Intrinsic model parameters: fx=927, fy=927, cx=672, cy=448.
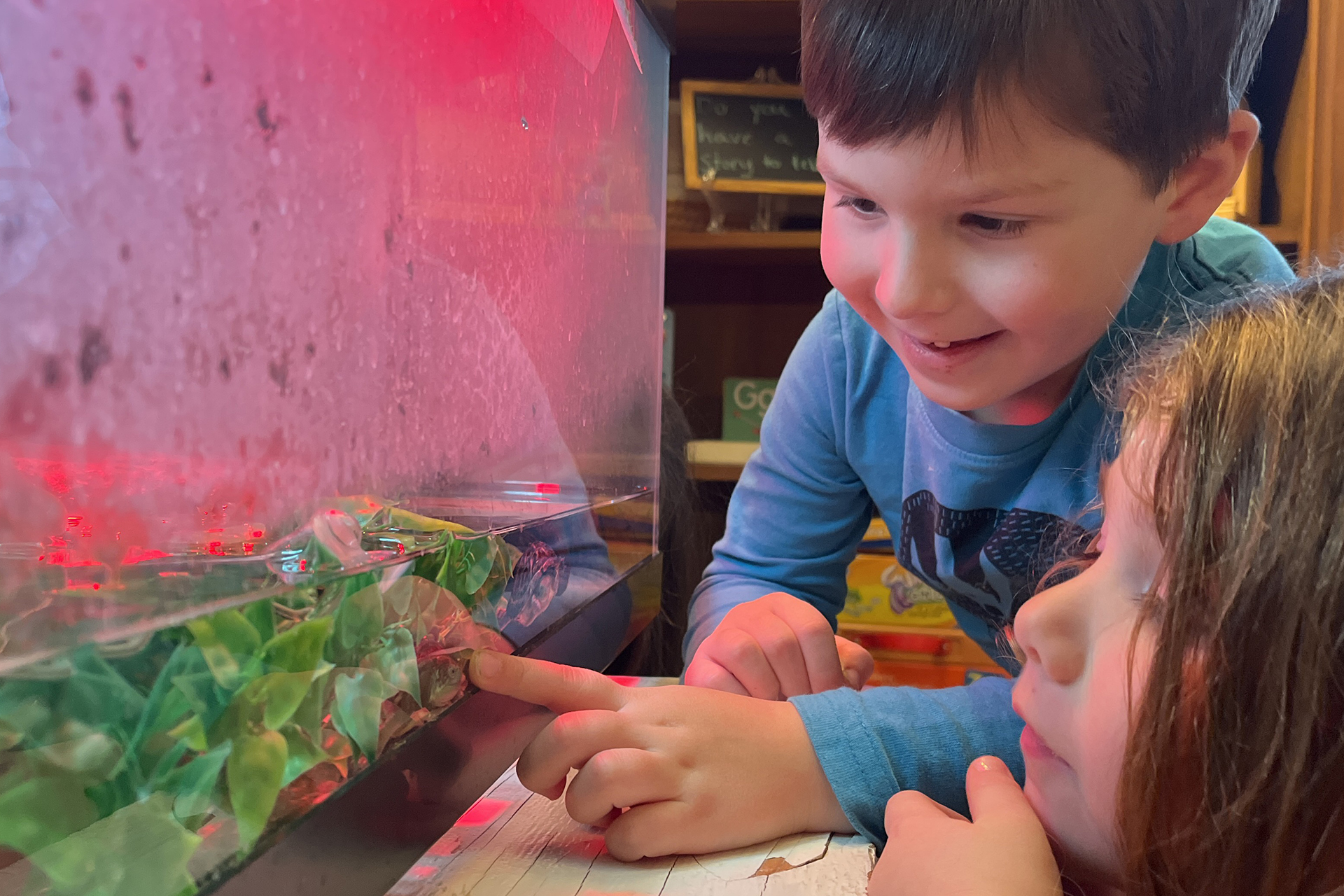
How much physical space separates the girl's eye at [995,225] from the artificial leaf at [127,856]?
17.7 inches

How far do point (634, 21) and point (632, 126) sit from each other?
77 mm

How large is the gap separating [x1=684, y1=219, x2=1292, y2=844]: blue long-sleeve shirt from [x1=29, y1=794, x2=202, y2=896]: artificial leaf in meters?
0.32

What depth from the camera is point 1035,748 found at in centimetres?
43

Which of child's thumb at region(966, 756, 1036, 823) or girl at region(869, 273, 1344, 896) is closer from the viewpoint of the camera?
girl at region(869, 273, 1344, 896)

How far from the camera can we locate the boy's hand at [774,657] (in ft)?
1.92

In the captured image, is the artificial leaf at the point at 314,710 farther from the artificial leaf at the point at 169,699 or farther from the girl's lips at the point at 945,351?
the girl's lips at the point at 945,351

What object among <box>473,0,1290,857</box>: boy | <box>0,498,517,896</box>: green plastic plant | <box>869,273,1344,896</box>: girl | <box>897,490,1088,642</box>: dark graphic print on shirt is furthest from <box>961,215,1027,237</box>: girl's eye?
<box>0,498,517,896</box>: green plastic plant

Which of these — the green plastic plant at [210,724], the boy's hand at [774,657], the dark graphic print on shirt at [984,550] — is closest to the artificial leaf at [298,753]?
the green plastic plant at [210,724]

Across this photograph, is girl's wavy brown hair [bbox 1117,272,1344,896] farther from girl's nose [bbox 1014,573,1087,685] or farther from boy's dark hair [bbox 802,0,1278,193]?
boy's dark hair [bbox 802,0,1278,193]

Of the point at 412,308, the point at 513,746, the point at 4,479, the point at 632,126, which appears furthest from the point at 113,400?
the point at 632,126

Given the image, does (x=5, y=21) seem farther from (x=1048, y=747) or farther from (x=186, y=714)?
(x=1048, y=747)

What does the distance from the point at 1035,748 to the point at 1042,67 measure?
0.33 m

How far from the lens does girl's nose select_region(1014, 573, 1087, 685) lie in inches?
15.3

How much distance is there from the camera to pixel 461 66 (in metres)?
0.38
